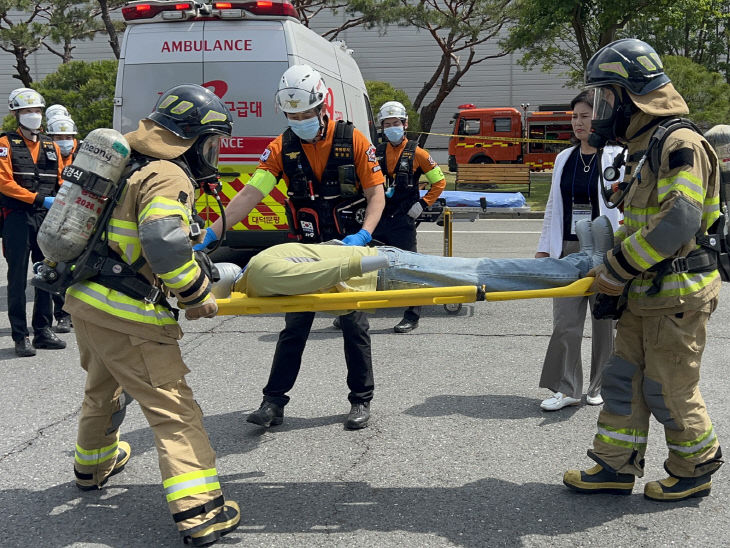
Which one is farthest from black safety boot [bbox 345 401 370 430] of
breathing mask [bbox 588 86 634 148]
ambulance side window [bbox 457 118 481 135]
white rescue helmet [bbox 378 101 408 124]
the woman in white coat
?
ambulance side window [bbox 457 118 481 135]

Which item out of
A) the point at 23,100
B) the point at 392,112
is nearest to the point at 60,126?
the point at 23,100

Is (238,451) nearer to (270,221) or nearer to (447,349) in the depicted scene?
(447,349)

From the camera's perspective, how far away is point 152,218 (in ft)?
9.87

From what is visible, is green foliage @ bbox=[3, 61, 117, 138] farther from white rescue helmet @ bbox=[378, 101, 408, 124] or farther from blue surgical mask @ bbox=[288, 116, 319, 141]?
blue surgical mask @ bbox=[288, 116, 319, 141]

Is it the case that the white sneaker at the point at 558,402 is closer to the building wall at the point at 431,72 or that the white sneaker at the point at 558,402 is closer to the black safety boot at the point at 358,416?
the black safety boot at the point at 358,416

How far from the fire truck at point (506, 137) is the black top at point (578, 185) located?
20071 mm

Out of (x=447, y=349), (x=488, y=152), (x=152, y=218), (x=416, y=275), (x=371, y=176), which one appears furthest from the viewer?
(x=488, y=152)

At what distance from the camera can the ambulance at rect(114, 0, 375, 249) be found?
8273 millimetres

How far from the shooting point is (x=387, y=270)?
355 centimetres

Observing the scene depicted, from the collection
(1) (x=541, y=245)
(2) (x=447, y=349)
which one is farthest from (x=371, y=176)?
(2) (x=447, y=349)

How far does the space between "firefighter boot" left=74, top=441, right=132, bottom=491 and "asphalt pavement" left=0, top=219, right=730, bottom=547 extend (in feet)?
0.17

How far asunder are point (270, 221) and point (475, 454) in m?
5.22

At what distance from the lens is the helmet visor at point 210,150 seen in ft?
11.2

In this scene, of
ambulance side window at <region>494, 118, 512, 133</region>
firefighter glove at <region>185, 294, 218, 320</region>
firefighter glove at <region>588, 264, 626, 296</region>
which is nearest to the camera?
firefighter glove at <region>185, 294, 218, 320</region>
